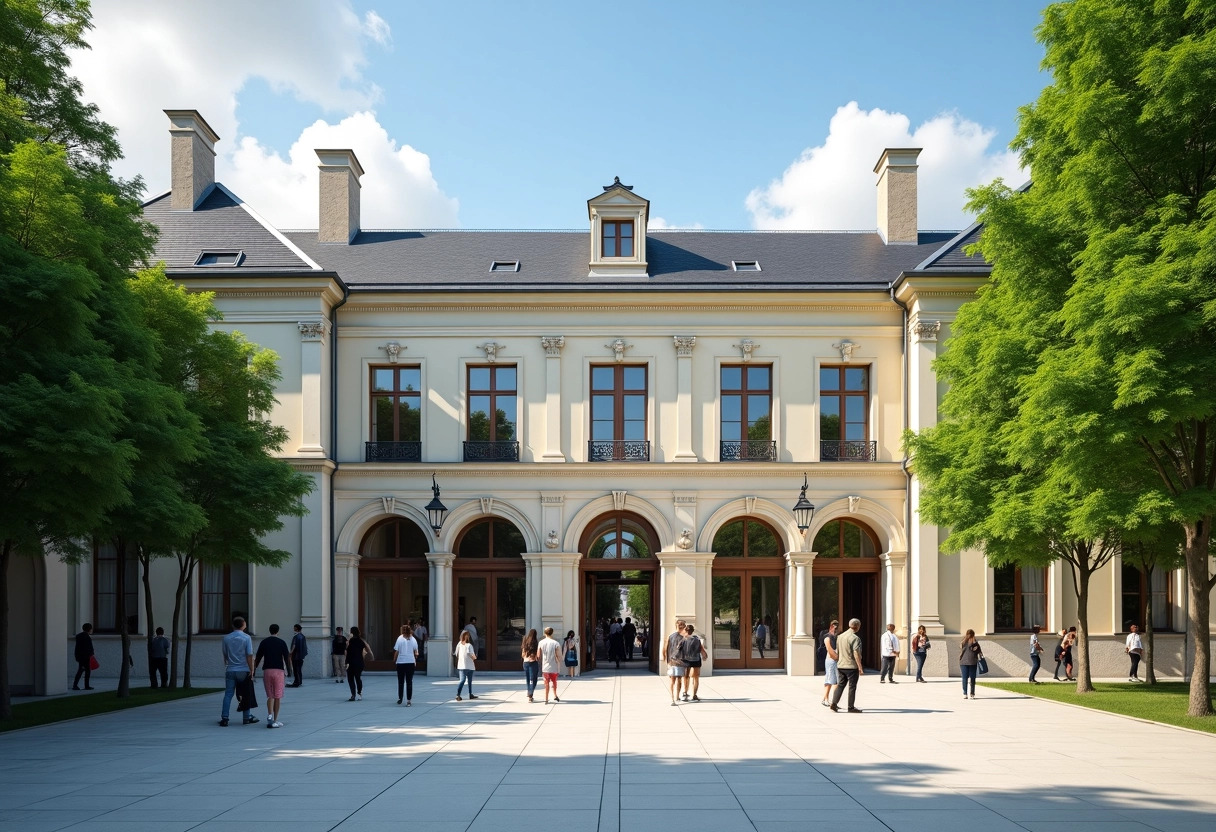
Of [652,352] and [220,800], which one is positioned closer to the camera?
[220,800]

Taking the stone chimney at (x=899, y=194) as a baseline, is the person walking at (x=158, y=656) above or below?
below

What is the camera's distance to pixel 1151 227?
57.3 ft

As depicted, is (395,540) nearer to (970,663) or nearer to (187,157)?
(187,157)

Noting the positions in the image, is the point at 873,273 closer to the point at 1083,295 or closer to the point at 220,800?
the point at 1083,295

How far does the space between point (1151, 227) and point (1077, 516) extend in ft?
16.8

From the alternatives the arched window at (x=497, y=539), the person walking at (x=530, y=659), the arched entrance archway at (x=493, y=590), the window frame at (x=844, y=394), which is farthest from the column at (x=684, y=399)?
the person walking at (x=530, y=659)

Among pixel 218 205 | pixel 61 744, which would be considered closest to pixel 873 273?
pixel 218 205

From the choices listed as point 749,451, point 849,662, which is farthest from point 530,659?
point 749,451

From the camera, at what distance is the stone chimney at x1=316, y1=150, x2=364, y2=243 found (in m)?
32.5

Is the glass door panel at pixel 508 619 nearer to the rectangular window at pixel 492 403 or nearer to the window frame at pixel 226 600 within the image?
the rectangular window at pixel 492 403

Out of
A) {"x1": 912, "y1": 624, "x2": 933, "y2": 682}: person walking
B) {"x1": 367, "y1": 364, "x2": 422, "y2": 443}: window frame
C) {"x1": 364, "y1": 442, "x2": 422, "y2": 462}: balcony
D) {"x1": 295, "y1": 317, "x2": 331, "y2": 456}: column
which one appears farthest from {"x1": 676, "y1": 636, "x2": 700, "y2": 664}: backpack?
→ {"x1": 295, "y1": 317, "x2": 331, "y2": 456}: column

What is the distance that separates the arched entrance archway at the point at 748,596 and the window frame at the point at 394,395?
9538 mm

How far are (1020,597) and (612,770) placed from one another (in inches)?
762

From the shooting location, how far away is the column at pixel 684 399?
95.1 feet
